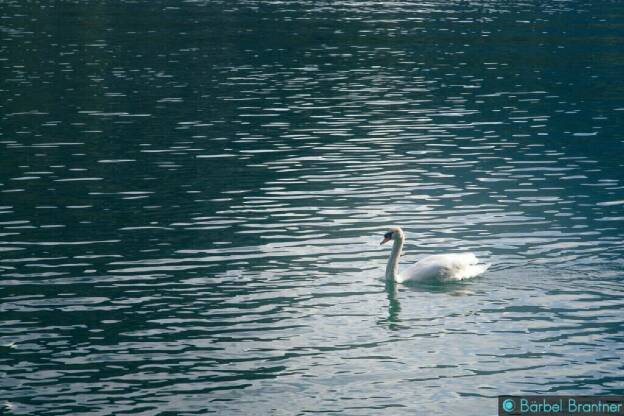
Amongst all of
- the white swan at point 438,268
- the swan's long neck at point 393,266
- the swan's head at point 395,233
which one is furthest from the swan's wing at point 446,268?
the swan's head at point 395,233

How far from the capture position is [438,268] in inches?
1084

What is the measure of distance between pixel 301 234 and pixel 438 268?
575 centimetres

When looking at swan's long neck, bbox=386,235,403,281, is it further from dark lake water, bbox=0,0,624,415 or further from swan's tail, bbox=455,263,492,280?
swan's tail, bbox=455,263,492,280

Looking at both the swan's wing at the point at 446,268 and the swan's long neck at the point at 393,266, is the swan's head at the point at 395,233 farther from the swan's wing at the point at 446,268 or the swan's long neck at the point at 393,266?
the swan's wing at the point at 446,268

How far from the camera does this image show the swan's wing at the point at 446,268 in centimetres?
2748

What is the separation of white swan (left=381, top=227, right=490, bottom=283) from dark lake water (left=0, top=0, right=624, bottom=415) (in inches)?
12.3

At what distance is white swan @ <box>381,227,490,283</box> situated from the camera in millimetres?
27500

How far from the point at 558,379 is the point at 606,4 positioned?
10982cm

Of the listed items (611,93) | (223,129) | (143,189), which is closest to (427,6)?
(611,93)

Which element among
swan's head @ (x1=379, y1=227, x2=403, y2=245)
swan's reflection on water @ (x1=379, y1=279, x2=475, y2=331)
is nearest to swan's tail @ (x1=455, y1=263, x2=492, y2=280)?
swan's reflection on water @ (x1=379, y1=279, x2=475, y2=331)

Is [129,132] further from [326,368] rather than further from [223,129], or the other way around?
[326,368]

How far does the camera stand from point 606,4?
126 m

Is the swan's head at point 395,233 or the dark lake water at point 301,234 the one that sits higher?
the swan's head at point 395,233

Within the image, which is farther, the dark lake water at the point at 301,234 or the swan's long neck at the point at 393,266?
the swan's long neck at the point at 393,266
